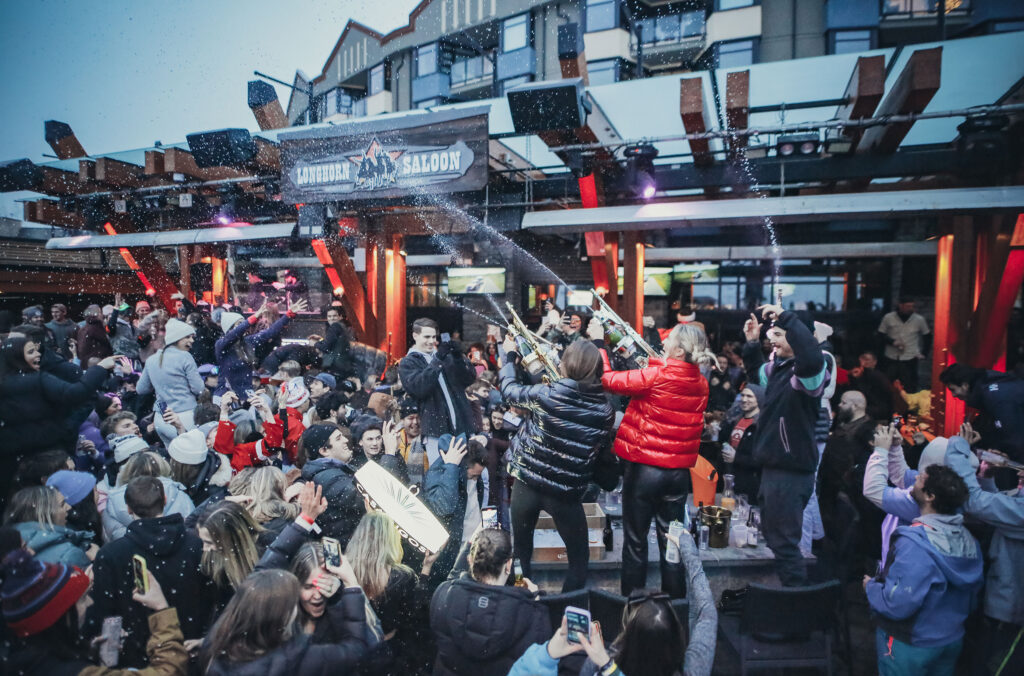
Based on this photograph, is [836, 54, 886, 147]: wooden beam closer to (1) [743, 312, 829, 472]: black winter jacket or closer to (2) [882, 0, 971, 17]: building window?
(1) [743, 312, 829, 472]: black winter jacket

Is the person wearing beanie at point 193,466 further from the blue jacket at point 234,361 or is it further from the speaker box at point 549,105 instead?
the speaker box at point 549,105

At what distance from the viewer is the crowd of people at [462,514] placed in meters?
1.95

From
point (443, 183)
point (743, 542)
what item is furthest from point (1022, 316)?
point (443, 183)

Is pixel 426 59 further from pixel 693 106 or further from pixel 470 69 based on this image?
pixel 693 106

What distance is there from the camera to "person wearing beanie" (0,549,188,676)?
1720mm

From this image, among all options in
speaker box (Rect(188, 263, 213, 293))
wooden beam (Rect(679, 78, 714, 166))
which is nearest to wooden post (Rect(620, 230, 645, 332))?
wooden beam (Rect(679, 78, 714, 166))

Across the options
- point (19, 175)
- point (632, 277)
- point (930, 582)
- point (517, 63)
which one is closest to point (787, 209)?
point (632, 277)

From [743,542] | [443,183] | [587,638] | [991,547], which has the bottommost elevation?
[743,542]

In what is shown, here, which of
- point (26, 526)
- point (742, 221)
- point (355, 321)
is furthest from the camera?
point (355, 321)

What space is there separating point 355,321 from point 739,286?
7741 millimetres

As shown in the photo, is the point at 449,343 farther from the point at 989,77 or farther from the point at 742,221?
the point at 989,77

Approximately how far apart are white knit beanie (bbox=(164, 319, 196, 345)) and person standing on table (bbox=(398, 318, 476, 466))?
98.4 inches

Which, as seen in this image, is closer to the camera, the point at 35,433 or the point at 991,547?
the point at 991,547

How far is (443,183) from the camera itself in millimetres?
7055
